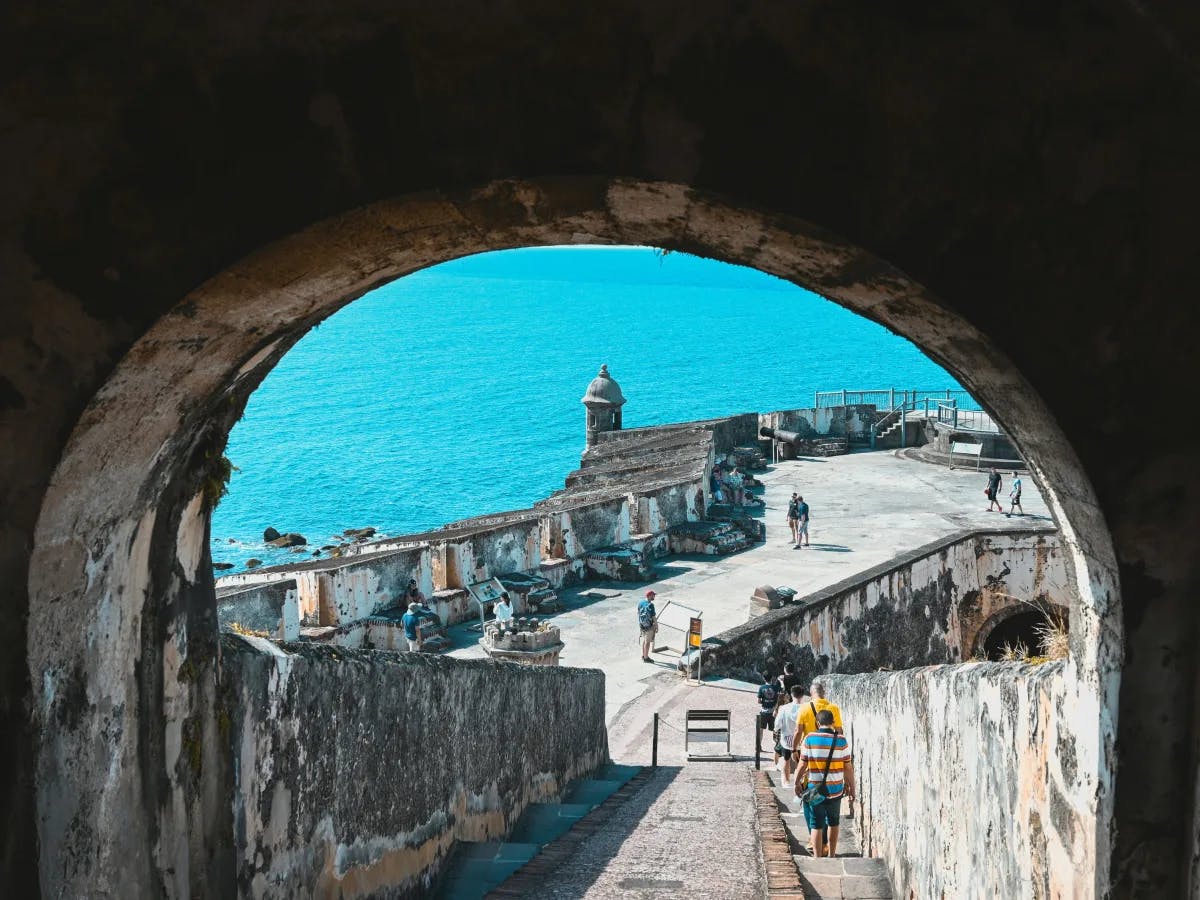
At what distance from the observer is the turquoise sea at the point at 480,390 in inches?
2159

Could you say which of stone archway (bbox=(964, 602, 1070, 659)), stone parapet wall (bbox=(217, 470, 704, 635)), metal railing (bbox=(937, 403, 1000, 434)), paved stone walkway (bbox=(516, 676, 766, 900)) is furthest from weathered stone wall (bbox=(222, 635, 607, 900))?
metal railing (bbox=(937, 403, 1000, 434))

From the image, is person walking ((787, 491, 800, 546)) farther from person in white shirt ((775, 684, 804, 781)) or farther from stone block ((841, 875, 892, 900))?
stone block ((841, 875, 892, 900))

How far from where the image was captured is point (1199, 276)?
246cm

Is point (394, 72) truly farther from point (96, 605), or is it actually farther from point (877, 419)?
point (877, 419)

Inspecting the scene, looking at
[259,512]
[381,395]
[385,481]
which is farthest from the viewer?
[381,395]

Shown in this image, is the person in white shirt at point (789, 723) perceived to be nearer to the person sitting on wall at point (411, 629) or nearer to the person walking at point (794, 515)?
the person sitting on wall at point (411, 629)

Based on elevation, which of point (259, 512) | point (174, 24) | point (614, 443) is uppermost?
point (174, 24)

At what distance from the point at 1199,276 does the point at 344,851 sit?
368 cm

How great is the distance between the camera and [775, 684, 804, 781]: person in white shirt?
28.6 ft

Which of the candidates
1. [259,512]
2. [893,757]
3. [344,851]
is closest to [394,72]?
[344,851]

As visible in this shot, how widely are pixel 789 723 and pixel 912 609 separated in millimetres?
9793

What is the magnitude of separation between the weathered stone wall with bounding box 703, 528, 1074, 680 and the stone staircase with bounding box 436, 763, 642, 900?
7.10 meters

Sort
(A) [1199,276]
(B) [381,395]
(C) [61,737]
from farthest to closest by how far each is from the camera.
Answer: (B) [381,395] → (C) [61,737] → (A) [1199,276]

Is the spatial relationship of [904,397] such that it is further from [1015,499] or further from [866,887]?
[866,887]
